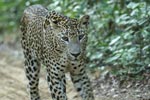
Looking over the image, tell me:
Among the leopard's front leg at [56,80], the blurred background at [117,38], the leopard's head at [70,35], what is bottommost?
the leopard's front leg at [56,80]

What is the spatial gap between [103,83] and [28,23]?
2291 mm

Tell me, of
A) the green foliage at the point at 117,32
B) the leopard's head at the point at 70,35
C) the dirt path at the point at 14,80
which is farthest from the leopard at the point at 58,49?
the green foliage at the point at 117,32

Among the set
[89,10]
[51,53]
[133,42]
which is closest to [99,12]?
[89,10]

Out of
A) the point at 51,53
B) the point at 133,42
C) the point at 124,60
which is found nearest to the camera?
the point at 51,53

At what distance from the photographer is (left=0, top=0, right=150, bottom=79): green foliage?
8.69 metres

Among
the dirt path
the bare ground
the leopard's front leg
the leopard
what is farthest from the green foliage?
the leopard's front leg

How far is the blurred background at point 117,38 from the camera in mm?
8711

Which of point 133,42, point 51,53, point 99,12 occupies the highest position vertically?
point 99,12

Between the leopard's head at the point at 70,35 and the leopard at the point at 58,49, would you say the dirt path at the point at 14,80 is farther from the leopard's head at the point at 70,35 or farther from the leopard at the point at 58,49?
the leopard's head at the point at 70,35

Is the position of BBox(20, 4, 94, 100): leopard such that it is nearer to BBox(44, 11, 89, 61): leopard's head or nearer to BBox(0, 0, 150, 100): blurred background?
BBox(44, 11, 89, 61): leopard's head

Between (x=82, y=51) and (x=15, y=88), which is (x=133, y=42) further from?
(x=82, y=51)

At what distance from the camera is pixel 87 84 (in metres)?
7.15

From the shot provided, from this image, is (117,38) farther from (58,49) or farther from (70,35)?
(70,35)

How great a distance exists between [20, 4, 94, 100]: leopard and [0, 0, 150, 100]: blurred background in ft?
4.88
